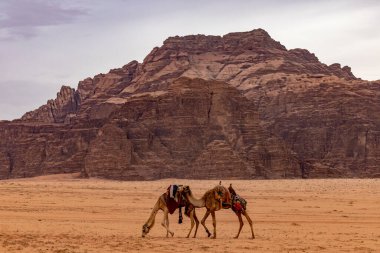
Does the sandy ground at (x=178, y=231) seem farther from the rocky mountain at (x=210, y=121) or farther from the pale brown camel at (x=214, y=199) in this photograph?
the rocky mountain at (x=210, y=121)

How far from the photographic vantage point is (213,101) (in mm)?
97188

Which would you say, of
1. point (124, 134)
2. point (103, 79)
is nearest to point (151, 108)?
point (124, 134)

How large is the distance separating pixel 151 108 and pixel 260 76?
4926 cm

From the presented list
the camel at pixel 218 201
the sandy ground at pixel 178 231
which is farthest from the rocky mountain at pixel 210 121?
the camel at pixel 218 201

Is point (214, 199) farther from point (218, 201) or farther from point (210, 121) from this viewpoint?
point (210, 121)

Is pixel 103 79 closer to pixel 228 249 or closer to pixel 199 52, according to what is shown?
pixel 199 52

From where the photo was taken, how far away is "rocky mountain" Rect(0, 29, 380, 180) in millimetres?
91188

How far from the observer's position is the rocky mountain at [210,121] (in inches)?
3590

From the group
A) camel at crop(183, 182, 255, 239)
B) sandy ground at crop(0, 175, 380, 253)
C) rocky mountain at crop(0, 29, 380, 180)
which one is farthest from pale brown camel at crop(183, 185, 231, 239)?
rocky mountain at crop(0, 29, 380, 180)

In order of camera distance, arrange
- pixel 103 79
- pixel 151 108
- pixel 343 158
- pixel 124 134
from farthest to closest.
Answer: pixel 103 79 → pixel 343 158 → pixel 151 108 → pixel 124 134

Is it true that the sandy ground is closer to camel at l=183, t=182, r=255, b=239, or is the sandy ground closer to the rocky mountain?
camel at l=183, t=182, r=255, b=239

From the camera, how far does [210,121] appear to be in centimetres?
9569

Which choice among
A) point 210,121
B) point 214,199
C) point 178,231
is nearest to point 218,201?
point 214,199

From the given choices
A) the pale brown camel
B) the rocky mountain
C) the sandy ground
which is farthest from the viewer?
the rocky mountain
